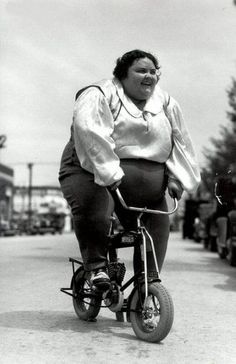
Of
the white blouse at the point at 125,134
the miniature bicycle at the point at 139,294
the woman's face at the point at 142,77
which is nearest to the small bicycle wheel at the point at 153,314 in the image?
the miniature bicycle at the point at 139,294

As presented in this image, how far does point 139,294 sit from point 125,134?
1012 mm

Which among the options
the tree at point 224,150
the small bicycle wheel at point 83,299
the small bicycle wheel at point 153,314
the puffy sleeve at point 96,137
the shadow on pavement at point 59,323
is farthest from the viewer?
the tree at point 224,150

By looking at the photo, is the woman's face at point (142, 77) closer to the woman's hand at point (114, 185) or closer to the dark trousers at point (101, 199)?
the dark trousers at point (101, 199)

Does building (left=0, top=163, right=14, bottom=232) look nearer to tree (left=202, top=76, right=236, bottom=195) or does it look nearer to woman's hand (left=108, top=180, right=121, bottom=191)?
tree (left=202, top=76, right=236, bottom=195)

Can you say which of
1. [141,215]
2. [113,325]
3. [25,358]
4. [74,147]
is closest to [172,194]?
[141,215]

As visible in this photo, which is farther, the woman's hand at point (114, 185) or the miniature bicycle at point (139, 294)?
the woman's hand at point (114, 185)

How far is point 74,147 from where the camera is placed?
487 cm

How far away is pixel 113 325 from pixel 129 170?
3.88 ft

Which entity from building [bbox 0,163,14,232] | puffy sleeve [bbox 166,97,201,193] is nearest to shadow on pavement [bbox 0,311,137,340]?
puffy sleeve [bbox 166,97,201,193]

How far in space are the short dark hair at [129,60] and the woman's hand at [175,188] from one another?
76cm

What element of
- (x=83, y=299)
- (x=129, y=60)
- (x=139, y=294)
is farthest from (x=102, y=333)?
(x=129, y=60)

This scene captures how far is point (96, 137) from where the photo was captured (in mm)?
4559

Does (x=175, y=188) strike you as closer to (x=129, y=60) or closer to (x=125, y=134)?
(x=125, y=134)

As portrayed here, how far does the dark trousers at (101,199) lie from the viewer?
15.5 feet
